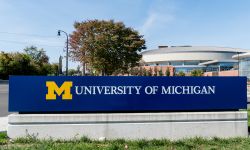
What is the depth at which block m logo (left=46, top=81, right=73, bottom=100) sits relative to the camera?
7773 mm

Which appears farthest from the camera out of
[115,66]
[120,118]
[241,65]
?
[241,65]

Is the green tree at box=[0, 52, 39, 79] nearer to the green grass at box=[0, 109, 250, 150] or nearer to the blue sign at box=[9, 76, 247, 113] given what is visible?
the blue sign at box=[9, 76, 247, 113]

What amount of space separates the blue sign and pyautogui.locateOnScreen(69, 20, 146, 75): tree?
39.0 meters

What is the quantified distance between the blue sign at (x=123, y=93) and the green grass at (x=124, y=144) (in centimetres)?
81

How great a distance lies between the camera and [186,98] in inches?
321

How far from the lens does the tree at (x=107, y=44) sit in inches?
1861

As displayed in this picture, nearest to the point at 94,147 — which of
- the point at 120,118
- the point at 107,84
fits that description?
the point at 120,118

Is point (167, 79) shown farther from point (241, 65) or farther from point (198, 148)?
point (241, 65)

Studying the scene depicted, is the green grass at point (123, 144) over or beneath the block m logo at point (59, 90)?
beneath

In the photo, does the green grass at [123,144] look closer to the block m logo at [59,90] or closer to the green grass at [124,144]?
the green grass at [124,144]

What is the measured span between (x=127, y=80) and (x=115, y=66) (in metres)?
40.7

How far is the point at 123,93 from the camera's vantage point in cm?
797

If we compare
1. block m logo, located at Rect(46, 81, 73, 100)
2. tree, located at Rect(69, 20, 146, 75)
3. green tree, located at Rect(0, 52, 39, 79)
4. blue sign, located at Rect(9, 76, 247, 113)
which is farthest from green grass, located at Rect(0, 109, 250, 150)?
green tree, located at Rect(0, 52, 39, 79)

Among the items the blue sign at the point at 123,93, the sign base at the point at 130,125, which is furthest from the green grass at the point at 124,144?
the blue sign at the point at 123,93
